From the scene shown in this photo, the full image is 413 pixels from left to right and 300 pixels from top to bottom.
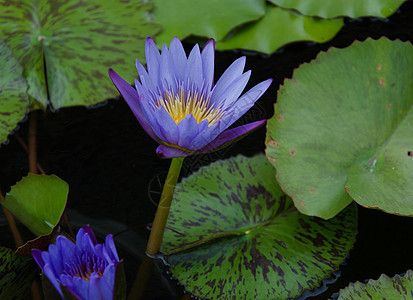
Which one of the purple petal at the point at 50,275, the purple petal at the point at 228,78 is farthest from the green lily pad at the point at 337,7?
the purple petal at the point at 50,275

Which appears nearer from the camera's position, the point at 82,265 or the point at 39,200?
the point at 82,265

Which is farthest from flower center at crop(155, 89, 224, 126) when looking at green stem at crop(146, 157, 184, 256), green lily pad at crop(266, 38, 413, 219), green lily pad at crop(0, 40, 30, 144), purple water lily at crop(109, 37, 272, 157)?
green lily pad at crop(0, 40, 30, 144)

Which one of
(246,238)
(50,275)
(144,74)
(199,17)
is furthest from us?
(199,17)

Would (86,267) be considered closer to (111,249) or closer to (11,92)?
(111,249)

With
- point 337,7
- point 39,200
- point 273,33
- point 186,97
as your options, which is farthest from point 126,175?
point 337,7

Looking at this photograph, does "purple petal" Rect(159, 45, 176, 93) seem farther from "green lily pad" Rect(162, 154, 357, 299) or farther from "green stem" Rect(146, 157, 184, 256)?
"green lily pad" Rect(162, 154, 357, 299)

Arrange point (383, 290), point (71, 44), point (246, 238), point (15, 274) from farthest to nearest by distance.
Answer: point (71, 44) < point (246, 238) < point (15, 274) < point (383, 290)

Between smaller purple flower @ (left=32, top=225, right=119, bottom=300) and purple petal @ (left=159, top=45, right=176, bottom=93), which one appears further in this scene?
purple petal @ (left=159, top=45, right=176, bottom=93)
